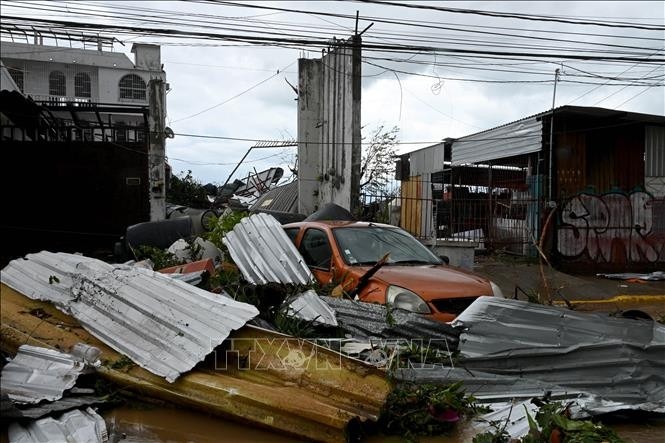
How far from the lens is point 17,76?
281 cm

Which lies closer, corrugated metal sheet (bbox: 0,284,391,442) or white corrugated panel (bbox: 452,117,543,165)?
corrugated metal sheet (bbox: 0,284,391,442)

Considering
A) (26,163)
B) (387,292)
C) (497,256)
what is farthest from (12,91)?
(497,256)

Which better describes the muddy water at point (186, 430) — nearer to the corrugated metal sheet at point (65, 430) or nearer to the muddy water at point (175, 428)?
→ the muddy water at point (175, 428)

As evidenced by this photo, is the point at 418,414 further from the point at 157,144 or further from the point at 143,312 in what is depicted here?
the point at 157,144

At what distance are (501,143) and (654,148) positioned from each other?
3.70 m

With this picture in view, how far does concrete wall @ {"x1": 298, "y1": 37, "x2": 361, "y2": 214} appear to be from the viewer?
13.9 metres

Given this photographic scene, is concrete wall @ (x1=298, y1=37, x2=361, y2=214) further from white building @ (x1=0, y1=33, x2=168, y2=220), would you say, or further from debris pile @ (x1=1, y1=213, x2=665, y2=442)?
debris pile @ (x1=1, y1=213, x2=665, y2=442)

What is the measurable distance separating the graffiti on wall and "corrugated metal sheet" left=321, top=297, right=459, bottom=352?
9944 mm

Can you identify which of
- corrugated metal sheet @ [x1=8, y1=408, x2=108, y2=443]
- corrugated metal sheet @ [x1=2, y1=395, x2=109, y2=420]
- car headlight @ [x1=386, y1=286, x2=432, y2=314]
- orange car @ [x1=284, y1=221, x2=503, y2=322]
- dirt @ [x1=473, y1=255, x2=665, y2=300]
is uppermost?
orange car @ [x1=284, y1=221, x2=503, y2=322]

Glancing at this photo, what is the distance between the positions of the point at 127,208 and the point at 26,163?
96cm

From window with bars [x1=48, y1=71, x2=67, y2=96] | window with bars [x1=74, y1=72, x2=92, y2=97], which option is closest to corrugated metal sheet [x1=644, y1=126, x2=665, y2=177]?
window with bars [x1=74, y1=72, x2=92, y2=97]

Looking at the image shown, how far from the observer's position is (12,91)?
8.17ft

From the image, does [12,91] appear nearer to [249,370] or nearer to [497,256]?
[249,370]

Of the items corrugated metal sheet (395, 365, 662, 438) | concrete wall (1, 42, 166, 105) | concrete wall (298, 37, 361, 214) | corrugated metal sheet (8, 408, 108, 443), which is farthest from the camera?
concrete wall (298, 37, 361, 214)
